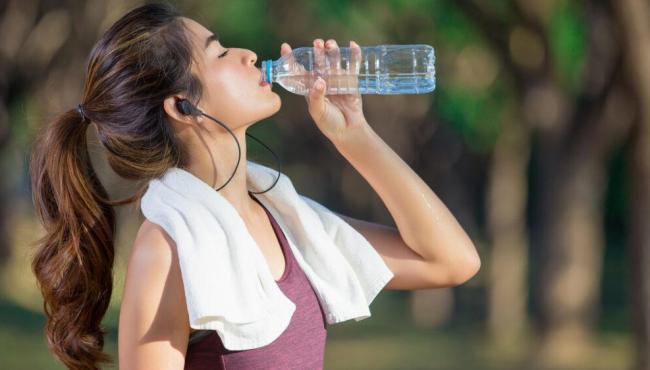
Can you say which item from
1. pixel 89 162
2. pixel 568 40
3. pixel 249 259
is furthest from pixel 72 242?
pixel 568 40

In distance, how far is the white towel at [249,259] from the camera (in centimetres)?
280

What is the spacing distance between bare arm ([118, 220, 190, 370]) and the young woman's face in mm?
431

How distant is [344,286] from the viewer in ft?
10.8

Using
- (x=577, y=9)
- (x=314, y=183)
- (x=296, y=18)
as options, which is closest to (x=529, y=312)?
(x=296, y=18)

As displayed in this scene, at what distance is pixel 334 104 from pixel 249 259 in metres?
0.66

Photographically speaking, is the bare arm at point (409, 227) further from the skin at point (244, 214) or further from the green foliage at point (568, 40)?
the green foliage at point (568, 40)

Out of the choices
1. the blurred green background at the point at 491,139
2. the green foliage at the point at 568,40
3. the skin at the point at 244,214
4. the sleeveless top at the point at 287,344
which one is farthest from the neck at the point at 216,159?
the green foliage at the point at 568,40

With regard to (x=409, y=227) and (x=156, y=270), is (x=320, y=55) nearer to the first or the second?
(x=409, y=227)

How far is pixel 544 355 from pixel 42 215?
39.0 feet

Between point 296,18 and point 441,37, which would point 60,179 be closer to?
point 441,37

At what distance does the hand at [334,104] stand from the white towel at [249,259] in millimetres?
208

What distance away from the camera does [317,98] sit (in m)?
3.28

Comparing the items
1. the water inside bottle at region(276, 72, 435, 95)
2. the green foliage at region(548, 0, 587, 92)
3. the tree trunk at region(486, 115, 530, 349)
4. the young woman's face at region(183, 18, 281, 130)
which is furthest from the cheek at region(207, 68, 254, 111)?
the tree trunk at region(486, 115, 530, 349)

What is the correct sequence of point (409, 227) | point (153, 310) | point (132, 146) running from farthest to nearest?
point (409, 227) → point (132, 146) → point (153, 310)
